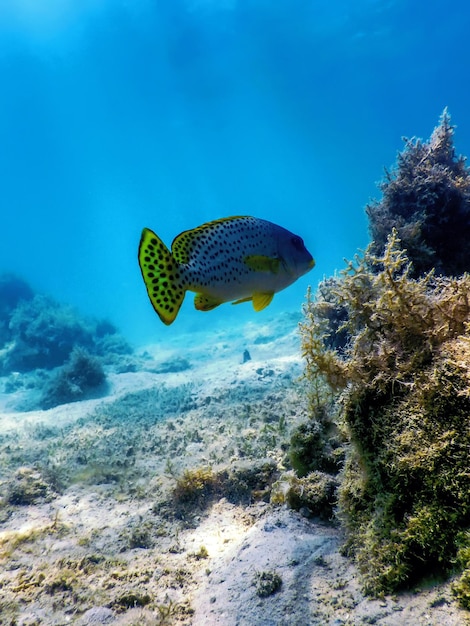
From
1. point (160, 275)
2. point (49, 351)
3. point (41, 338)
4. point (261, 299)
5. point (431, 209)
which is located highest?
point (41, 338)

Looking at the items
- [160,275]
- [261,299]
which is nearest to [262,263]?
[261,299]

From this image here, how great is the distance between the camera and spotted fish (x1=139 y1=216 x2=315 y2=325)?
7.50ft

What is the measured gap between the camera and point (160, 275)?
7.52ft

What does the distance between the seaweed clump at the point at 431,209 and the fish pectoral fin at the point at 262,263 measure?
3608 millimetres

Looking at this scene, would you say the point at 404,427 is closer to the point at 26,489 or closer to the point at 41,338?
the point at 26,489

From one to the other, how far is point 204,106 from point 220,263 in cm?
9535

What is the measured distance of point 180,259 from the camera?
2.40 meters

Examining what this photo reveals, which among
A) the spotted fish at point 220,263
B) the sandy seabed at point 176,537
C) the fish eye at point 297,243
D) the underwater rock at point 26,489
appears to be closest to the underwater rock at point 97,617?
the sandy seabed at point 176,537

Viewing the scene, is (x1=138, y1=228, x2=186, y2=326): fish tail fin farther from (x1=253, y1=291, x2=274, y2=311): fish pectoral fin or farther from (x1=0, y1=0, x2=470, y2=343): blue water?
(x1=0, y1=0, x2=470, y2=343): blue water

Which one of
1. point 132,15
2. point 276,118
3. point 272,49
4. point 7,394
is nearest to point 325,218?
point 276,118

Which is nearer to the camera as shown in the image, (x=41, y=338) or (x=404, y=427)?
(x=404, y=427)

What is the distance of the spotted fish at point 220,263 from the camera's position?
2.29 metres

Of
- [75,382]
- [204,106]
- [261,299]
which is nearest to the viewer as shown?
[261,299]

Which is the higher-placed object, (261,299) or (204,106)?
(204,106)
